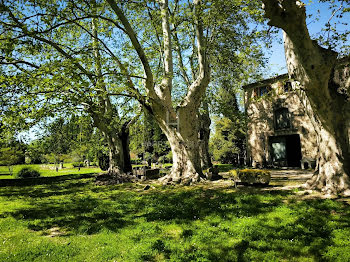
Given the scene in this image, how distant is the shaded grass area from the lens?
4.75 m

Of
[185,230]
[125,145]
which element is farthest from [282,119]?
[185,230]

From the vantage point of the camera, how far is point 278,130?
2389 centimetres

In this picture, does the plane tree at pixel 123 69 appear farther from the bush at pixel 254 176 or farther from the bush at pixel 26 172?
the bush at pixel 26 172

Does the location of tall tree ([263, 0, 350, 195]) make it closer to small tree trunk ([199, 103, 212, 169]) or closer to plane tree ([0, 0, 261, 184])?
plane tree ([0, 0, 261, 184])

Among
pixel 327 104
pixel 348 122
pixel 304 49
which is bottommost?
pixel 348 122

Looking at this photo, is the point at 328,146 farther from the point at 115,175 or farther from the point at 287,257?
the point at 115,175

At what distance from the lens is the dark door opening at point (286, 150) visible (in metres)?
23.8

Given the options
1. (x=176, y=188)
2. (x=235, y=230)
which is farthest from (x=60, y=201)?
(x=235, y=230)

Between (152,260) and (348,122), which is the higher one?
(348,122)

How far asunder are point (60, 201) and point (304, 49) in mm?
11864

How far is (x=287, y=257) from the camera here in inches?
175

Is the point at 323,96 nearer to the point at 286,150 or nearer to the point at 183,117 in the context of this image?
the point at 183,117

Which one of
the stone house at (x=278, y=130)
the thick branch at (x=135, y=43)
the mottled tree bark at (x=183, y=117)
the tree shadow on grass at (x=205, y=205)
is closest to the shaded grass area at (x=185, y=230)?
the tree shadow on grass at (x=205, y=205)

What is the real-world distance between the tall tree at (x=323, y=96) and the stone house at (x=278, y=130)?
13773mm
